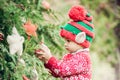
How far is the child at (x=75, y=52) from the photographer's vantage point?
2.72 meters

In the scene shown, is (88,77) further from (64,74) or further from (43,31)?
(43,31)

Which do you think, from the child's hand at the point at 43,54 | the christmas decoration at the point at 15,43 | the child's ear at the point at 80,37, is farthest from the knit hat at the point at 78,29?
the christmas decoration at the point at 15,43

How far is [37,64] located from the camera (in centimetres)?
272

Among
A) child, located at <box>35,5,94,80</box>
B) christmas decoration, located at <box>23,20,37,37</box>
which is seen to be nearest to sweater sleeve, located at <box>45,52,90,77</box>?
child, located at <box>35,5,94,80</box>

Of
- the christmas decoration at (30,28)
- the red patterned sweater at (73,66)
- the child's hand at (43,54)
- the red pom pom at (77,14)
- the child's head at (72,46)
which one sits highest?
the red pom pom at (77,14)

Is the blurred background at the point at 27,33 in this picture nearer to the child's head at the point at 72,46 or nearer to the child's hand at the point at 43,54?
the child's hand at the point at 43,54

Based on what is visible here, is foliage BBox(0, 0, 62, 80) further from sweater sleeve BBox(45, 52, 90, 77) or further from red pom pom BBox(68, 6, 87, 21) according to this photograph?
red pom pom BBox(68, 6, 87, 21)

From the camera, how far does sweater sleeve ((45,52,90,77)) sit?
8.89 ft

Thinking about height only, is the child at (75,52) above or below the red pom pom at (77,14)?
below

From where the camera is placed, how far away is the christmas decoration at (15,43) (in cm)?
252

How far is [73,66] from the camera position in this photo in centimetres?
271

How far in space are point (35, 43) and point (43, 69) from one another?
0.16 metres

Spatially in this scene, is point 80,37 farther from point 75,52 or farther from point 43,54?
point 43,54

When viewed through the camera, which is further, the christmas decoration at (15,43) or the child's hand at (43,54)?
the child's hand at (43,54)
